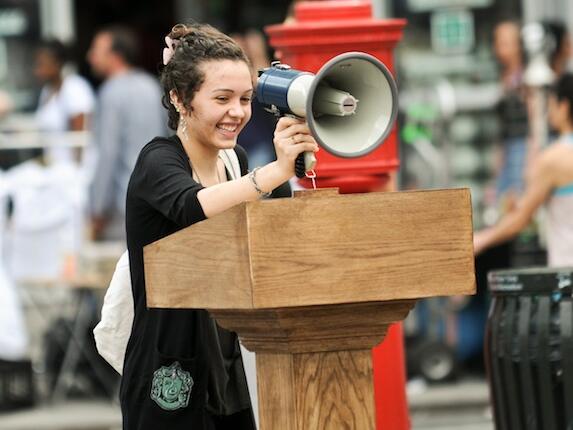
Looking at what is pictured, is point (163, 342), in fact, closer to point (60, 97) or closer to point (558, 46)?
point (558, 46)

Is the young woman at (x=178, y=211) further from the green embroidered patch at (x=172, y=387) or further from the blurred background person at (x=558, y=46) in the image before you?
the blurred background person at (x=558, y=46)

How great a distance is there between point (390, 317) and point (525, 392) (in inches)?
64.6

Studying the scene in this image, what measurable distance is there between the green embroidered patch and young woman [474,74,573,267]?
3488 millimetres

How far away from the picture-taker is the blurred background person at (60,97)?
1224cm

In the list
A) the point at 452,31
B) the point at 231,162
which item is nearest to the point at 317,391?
the point at 231,162

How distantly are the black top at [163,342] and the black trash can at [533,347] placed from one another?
136 centimetres

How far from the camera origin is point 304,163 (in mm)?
3850

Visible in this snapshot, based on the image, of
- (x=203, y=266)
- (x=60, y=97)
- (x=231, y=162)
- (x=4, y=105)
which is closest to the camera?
(x=203, y=266)

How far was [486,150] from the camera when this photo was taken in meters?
12.1

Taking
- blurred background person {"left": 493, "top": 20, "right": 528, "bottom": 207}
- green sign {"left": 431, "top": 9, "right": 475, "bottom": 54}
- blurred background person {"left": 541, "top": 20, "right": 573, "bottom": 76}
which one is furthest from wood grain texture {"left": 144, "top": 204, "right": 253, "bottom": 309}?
green sign {"left": 431, "top": 9, "right": 475, "bottom": 54}

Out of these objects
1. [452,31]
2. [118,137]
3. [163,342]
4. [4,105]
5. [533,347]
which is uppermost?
[452,31]

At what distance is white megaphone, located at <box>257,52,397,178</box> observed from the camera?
382 cm

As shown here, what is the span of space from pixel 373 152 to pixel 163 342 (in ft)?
5.33

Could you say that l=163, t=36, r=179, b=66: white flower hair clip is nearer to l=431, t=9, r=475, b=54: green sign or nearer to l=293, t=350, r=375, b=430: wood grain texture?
l=293, t=350, r=375, b=430: wood grain texture
